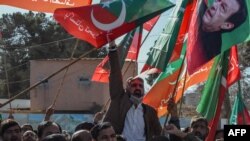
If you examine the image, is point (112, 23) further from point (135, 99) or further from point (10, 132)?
point (10, 132)

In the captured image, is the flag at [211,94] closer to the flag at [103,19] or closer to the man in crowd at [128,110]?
the flag at [103,19]

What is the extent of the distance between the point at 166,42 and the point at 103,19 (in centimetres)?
130

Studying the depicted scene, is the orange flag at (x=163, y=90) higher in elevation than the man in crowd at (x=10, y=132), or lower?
higher

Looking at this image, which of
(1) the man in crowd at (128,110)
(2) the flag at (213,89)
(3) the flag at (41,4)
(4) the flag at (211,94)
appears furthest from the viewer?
(3) the flag at (41,4)

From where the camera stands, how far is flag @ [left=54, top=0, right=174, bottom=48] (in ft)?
22.8

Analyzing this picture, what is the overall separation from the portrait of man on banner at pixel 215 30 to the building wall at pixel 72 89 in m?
23.6

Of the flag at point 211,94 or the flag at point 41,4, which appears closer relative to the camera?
the flag at point 211,94

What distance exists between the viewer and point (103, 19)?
7.06 m

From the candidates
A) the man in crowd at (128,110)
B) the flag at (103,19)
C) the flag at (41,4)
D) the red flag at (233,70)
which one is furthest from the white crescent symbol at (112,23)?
the red flag at (233,70)

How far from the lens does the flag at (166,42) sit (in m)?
7.91

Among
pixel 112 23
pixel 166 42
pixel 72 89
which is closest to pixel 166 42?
pixel 166 42

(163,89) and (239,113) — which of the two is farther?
(239,113)

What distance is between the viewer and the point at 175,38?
8.09 metres

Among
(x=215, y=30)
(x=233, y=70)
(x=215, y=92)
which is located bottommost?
(x=215, y=92)
